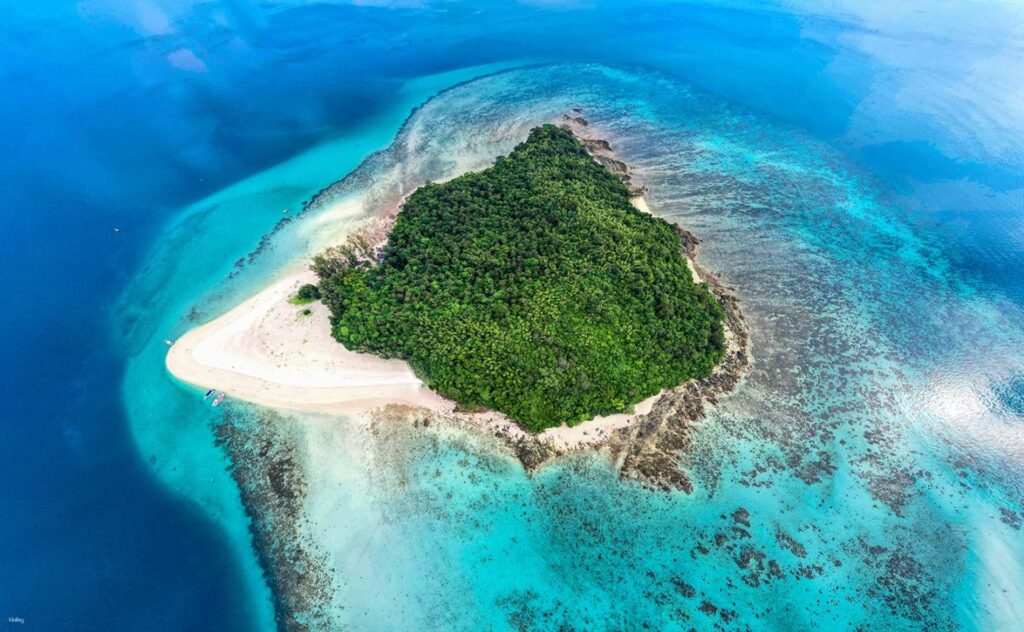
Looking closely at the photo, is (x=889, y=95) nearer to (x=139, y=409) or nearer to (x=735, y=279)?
(x=735, y=279)

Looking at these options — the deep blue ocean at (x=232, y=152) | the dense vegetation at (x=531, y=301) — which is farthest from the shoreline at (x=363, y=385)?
the deep blue ocean at (x=232, y=152)

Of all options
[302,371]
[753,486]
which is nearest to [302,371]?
[302,371]

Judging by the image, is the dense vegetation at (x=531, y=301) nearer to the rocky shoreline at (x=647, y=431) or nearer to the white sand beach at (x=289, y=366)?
the rocky shoreline at (x=647, y=431)

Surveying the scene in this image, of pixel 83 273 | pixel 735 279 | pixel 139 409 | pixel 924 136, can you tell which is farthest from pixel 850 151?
pixel 83 273

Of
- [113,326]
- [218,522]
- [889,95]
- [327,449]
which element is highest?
[889,95]

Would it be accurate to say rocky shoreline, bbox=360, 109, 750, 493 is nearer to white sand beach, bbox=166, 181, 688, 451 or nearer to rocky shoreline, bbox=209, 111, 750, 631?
rocky shoreline, bbox=209, 111, 750, 631

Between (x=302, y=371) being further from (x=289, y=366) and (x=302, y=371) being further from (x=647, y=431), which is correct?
(x=647, y=431)
